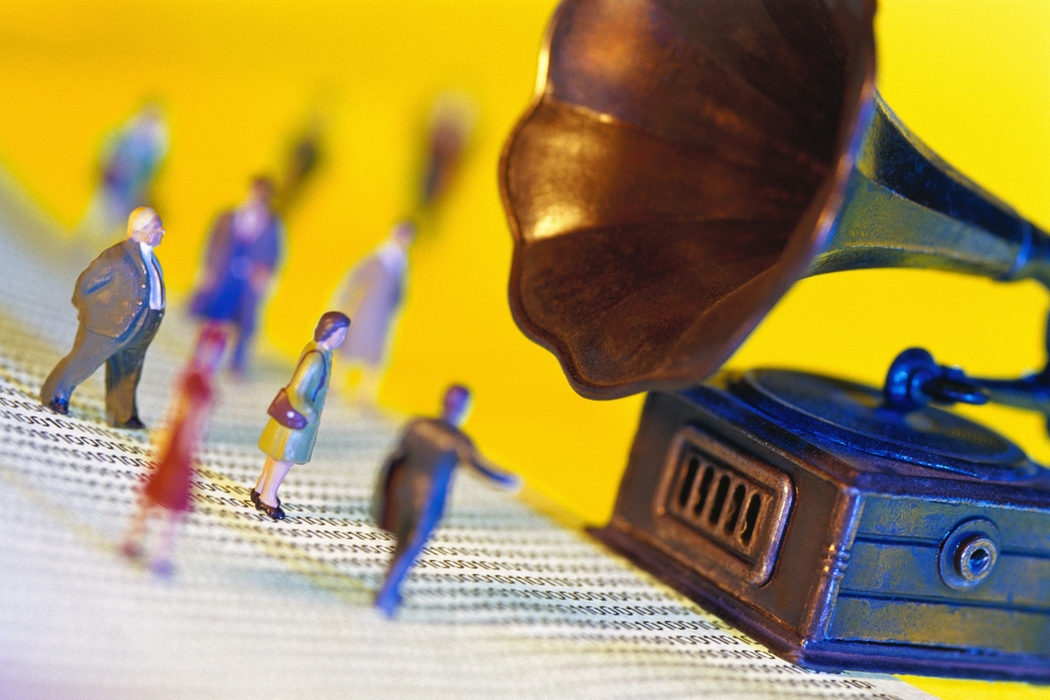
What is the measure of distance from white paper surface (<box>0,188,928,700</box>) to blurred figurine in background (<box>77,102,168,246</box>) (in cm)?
128

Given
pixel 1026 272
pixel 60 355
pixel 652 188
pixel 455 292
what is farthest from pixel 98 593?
pixel 455 292

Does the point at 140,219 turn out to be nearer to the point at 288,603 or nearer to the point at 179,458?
the point at 179,458

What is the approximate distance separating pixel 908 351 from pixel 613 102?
2.29ft

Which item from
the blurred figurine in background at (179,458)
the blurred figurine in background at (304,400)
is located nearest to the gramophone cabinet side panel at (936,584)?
the blurred figurine in background at (304,400)

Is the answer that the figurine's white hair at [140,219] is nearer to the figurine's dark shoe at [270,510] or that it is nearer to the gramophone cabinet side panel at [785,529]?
the figurine's dark shoe at [270,510]

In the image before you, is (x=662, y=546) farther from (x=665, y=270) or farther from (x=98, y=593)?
(x=98, y=593)

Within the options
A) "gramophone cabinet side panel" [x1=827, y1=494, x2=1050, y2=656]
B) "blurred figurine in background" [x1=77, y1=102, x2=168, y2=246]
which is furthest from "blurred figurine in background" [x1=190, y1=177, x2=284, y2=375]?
"gramophone cabinet side panel" [x1=827, y1=494, x2=1050, y2=656]

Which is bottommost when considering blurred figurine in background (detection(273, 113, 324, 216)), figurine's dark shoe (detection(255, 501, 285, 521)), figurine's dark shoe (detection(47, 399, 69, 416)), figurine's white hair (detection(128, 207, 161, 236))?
figurine's dark shoe (detection(255, 501, 285, 521))

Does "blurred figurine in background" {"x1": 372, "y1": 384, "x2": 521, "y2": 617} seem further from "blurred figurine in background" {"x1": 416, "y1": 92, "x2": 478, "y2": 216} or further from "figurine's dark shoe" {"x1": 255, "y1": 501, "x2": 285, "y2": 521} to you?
"blurred figurine in background" {"x1": 416, "y1": 92, "x2": 478, "y2": 216}

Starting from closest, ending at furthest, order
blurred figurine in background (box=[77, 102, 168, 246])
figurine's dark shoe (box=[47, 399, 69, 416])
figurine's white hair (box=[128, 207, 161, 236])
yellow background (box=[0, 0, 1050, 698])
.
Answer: figurine's white hair (box=[128, 207, 161, 236]) < figurine's dark shoe (box=[47, 399, 69, 416]) < yellow background (box=[0, 0, 1050, 698]) < blurred figurine in background (box=[77, 102, 168, 246])

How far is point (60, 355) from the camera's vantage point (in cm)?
210

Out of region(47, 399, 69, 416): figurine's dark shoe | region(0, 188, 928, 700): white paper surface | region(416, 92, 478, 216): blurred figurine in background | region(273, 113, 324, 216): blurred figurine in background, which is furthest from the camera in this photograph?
region(416, 92, 478, 216): blurred figurine in background

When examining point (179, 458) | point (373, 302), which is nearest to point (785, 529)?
A: point (179, 458)

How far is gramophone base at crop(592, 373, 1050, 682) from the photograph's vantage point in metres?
1.78
